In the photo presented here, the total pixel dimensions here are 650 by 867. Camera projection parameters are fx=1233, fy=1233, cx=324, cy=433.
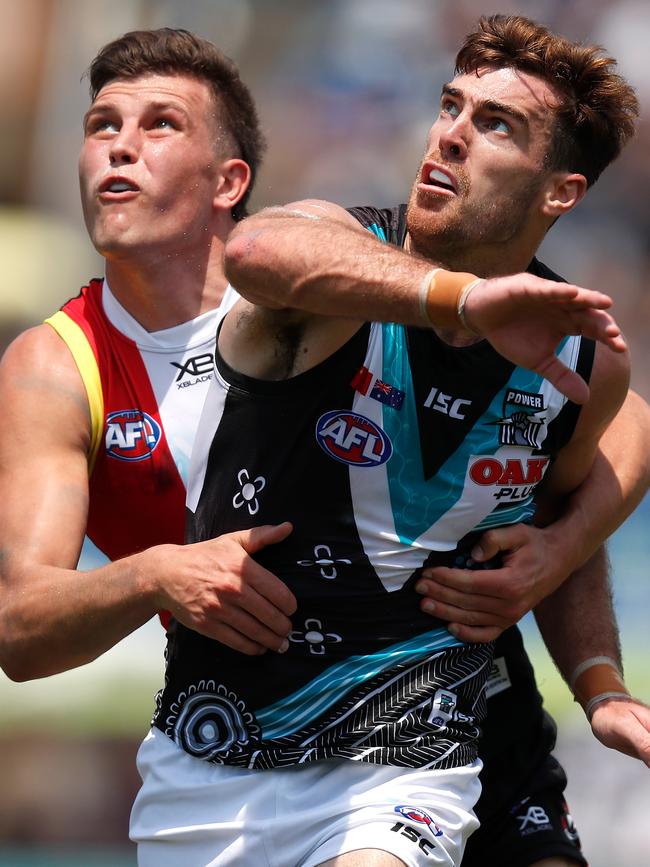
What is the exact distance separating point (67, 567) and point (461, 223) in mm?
1387

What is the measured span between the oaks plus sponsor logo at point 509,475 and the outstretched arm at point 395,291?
0.67 meters

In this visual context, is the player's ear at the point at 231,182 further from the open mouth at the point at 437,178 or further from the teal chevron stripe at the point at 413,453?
the teal chevron stripe at the point at 413,453

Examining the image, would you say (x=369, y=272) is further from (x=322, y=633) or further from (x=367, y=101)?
(x=367, y=101)

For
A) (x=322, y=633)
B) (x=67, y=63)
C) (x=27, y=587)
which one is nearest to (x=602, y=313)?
(x=322, y=633)

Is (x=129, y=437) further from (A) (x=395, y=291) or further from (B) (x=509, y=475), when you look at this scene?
(A) (x=395, y=291)

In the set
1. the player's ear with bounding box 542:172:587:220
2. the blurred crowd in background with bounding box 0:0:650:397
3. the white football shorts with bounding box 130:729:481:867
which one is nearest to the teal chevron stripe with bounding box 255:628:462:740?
the white football shorts with bounding box 130:729:481:867

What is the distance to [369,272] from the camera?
7.88 feet

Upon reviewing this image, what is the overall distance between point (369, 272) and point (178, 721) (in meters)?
1.32

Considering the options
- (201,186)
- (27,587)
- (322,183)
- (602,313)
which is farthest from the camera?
(322,183)

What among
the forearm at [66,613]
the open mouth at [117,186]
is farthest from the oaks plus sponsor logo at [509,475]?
the open mouth at [117,186]

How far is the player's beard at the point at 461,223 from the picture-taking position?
3.10 m

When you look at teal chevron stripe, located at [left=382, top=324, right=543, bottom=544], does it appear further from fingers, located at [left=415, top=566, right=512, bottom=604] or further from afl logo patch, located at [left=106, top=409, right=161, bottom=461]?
afl logo patch, located at [left=106, top=409, right=161, bottom=461]

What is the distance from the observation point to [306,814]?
2.83m

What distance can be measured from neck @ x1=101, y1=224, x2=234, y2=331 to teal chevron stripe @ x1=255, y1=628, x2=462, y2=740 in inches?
58.3
